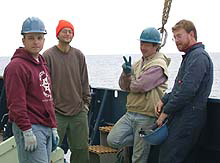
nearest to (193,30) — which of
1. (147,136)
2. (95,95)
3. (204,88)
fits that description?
(204,88)

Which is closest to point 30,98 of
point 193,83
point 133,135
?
point 193,83

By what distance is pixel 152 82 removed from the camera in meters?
4.35

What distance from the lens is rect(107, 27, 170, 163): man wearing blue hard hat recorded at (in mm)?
4371

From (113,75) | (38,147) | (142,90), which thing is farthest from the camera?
(113,75)

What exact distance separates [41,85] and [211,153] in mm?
1707

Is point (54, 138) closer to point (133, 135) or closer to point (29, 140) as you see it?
point (29, 140)

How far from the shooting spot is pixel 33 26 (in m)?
3.55

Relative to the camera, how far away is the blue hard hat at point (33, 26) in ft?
11.6

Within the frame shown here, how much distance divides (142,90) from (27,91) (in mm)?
1254

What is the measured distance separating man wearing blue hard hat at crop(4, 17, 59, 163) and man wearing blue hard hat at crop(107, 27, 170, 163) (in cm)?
105

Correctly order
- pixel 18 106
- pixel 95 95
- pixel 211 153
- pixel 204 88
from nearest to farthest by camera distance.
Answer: pixel 18 106 < pixel 204 88 < pixel 211 153 < pixel 95 95

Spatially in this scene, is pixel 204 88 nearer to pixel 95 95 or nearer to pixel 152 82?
pixel 152 82

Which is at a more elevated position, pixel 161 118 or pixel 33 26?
pixel 33 26

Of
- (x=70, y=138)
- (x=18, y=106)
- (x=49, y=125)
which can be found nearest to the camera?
(x=18, y=106)
